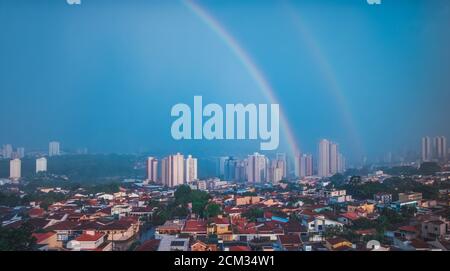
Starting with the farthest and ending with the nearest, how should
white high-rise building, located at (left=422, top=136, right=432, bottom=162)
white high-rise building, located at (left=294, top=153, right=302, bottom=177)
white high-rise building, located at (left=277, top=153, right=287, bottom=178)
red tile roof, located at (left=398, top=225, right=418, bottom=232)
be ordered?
white high-rise building, located at (left=294, top=153, right=302, bottom=177) < white high-rise building, located at (left=277, top=153, right=287, bottom=178) < white high-rise building, located at (left=422, top=136, right=432, bottom=162) < red tile roof, located at (left=398, top=225, right=418, bottom=232)

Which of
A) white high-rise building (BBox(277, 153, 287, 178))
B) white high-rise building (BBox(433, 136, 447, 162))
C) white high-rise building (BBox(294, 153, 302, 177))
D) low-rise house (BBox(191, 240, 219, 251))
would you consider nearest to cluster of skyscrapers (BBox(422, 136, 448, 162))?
white high-rise building (BBox(433, 136, 447, 162))

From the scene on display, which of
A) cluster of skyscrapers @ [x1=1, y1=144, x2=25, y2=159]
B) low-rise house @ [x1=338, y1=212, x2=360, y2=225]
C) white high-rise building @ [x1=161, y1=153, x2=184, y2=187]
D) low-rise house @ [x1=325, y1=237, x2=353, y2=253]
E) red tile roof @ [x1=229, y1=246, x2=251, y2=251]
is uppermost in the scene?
cluster of skyscrapers @ [x1=1, y1=144, x2=25, y2=159]

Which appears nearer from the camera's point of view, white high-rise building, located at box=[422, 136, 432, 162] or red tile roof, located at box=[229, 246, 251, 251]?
red tile roof, located at box=[229, 246, 251, 251]

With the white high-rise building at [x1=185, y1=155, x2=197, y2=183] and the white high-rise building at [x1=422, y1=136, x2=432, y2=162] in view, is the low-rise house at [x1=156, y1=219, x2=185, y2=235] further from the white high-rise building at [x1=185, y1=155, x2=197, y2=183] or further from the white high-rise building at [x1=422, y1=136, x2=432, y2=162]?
the white high-rise building at [x1=422, y1=136, x2=432, y2=162]

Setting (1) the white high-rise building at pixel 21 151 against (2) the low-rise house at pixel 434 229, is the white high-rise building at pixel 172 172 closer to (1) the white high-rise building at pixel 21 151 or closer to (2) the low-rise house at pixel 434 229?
(1) the white high-rise building at pixel 21 151

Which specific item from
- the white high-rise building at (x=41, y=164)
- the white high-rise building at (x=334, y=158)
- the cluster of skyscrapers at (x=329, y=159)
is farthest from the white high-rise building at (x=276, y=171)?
the white high-rise building at (x=41, y=164)

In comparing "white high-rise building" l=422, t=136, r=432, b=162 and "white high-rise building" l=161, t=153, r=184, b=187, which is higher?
"white high-rise building" l=422, t=136, r=432, b=162
